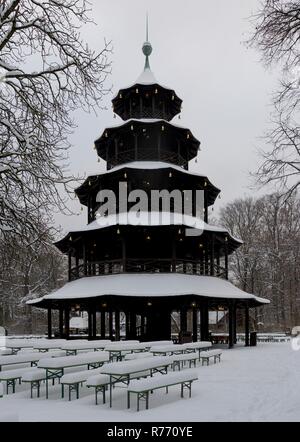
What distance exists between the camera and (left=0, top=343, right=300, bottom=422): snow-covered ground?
895 centimetres

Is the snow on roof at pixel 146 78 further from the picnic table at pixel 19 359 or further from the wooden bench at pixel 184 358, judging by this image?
the picnic table at pixel 19 359

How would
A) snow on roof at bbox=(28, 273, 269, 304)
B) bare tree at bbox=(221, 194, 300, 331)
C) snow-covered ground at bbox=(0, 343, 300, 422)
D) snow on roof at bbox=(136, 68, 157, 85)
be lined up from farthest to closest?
bare tree at bbox=(221, 194, 300, 331) < snow on roof at bbox=(136, 68, 157, 85) < snow on roof at bbox=(28, 273, 269, 304) < snow-covered ground at bbox=(0, 343, 300, 422)

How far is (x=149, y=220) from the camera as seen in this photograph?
2644cm

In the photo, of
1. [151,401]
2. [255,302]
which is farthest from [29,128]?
[255,302]

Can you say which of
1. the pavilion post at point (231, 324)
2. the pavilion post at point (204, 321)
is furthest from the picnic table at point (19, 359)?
the pavilion post at point (231, 324)

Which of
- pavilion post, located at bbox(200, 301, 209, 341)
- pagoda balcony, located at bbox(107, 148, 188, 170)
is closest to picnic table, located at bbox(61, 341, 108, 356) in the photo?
pavilion post, located at bbox(200, 301, 209, 341)

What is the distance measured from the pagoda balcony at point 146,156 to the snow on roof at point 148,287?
7.67 meters

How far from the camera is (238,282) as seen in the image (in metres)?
51.3

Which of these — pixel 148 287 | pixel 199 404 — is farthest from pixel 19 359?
pixel 148 287

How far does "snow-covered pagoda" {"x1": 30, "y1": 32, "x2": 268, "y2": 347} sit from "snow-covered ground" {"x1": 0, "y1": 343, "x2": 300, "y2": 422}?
10.6 m

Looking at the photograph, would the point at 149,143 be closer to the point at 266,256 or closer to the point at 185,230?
the point at 185,230

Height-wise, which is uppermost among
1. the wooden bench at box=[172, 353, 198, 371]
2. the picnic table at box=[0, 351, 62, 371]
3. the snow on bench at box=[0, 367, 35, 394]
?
the picnic table at box=[0, 351, 62, 371]

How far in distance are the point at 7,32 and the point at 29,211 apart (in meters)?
3.40

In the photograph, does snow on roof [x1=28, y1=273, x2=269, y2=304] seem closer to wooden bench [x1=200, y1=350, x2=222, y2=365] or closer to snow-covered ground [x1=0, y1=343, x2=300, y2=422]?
wooden bench [x1=200, y1=350, x2=222, y2=365]
